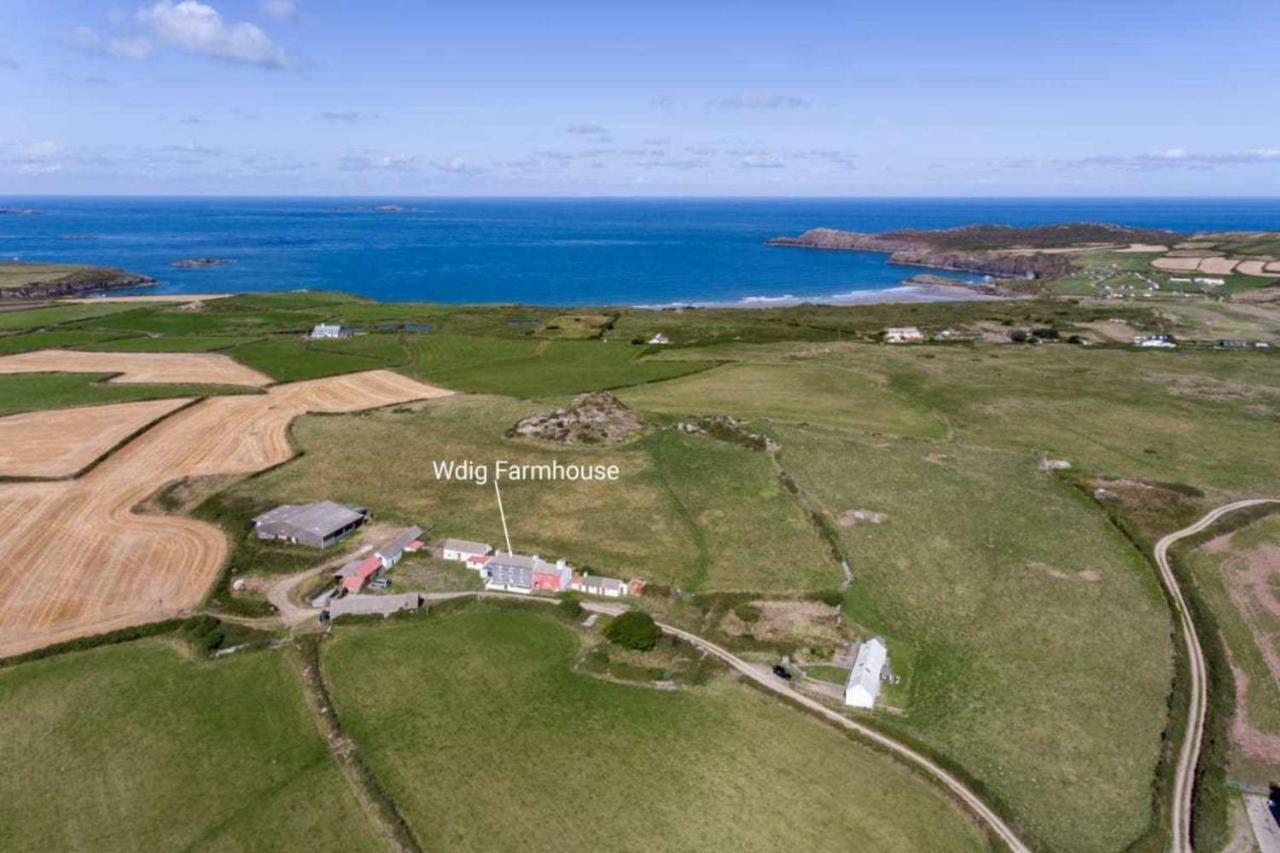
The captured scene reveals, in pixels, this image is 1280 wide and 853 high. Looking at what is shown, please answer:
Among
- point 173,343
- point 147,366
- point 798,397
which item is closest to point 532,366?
point 798,397

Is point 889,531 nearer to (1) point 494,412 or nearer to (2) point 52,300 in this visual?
(1) point 494,412

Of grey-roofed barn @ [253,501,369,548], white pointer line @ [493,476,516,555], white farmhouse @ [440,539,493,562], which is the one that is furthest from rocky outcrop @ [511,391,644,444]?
white farmhouse @ [440,539,493,562]

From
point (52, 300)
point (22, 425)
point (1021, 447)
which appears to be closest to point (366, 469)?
point (22, 425)

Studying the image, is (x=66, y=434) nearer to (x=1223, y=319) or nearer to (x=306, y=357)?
(x=306, y=357)

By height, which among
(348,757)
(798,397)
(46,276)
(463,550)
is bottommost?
(348,757)

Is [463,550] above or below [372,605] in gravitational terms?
above

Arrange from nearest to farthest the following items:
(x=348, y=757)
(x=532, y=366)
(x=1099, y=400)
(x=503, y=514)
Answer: (x=348, y=757) → (x=503, y=514) → (x=1099, y=400) → (x=532, y=366)

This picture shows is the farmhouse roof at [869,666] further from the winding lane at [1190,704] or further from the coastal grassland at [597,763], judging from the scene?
the winding lane at [1190,704]
